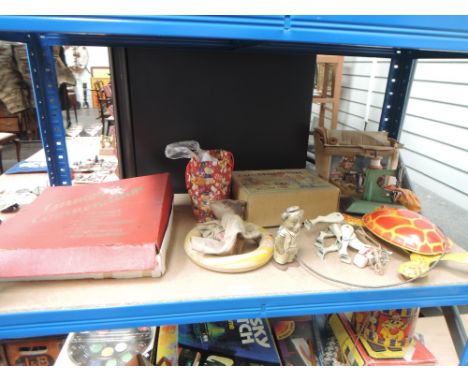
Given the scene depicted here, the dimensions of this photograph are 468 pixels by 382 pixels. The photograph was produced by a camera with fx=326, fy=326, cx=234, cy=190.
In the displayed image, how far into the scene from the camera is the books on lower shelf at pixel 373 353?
25.0 inches

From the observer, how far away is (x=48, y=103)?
0.69 meters

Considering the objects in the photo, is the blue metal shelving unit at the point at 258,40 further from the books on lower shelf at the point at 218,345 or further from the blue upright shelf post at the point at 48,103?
the books on lower shelf at the point at 218,345

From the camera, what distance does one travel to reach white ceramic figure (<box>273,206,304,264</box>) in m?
0.49

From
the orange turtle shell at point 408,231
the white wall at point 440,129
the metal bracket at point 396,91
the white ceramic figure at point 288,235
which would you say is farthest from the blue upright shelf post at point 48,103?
the white wall at point 440,129

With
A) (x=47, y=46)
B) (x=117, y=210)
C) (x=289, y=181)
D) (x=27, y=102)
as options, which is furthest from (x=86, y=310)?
(x=27, y=102)

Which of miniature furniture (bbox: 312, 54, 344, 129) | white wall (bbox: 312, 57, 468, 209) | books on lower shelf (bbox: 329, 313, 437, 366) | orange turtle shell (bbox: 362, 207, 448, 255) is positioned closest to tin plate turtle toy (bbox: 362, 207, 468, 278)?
orange turtle shell (bbox: 362, 207, 448, 255)

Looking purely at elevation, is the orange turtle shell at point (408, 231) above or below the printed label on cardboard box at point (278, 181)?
below

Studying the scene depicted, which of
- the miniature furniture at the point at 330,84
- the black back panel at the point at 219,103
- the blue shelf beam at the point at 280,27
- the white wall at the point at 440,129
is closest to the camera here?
the blue shelf beam at the point at 280,27

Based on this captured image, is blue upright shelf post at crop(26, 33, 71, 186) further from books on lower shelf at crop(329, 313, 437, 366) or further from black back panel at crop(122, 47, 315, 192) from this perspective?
books on lower shelf at crop(329, 313, 437, 366)

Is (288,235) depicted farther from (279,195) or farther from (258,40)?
(258,40)

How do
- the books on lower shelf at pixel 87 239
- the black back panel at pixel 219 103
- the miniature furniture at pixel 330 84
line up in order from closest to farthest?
the books on lower shelf at pixel 87 239 < the black back panel at pixel 219 103 < the miniature furniture at pixel 330 84

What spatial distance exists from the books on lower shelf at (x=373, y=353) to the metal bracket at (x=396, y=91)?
524 mm

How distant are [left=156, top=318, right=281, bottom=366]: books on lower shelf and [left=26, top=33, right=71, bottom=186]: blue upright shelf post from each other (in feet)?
1.46
